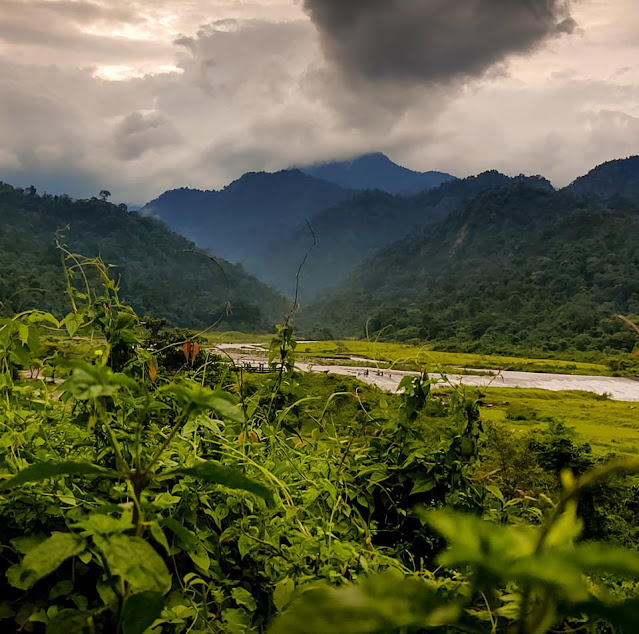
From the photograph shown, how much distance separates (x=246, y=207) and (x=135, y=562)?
184m

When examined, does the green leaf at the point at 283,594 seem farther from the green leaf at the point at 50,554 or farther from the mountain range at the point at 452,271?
the mountain range at the point at 452,271

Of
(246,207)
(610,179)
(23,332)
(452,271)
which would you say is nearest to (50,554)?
(23,332)

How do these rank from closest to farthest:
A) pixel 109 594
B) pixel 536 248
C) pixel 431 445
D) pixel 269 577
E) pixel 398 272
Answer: pixel 109 594 < pixel 269 577 < pixel 431 445 < pixel 536 248 < pixel 398 272

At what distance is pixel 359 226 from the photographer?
147 m

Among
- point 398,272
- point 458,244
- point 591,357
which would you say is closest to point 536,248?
point 458,244

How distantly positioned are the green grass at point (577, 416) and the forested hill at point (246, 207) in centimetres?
14585

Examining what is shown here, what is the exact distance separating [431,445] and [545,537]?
123 cm

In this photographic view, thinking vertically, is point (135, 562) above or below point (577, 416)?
above

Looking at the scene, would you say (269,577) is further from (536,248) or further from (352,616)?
(536,248)

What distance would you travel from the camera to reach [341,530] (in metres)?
1.11

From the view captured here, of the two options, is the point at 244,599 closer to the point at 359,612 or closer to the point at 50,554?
the point at 50,554

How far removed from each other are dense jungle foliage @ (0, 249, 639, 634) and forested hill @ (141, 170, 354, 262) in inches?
6399

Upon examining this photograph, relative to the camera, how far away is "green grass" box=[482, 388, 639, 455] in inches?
399

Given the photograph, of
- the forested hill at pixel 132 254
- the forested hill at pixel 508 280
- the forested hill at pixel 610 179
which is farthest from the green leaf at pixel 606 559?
the forested hill at pixel 610 179
